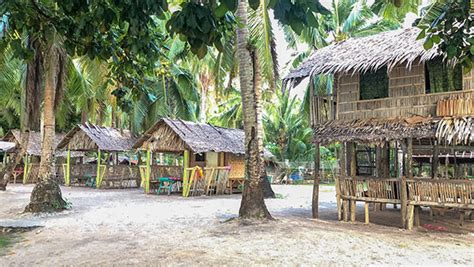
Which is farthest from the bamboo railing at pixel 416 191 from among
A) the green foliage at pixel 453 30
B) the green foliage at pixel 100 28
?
the green foliage at pixel 100 28

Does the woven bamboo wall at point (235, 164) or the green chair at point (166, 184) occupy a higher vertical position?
the woven bamboo wall at point (235, 164)

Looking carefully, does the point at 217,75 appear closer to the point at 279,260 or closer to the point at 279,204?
the point at 279,204

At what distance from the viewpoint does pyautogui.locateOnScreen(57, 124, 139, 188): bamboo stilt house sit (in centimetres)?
2211

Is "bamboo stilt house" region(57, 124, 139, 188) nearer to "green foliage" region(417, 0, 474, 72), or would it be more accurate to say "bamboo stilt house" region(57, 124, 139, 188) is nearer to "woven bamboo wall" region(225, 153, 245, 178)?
"woven bamboo wall" region(225, 153, 245, 178)

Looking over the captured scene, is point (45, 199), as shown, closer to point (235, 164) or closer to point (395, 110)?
point (395, 110)

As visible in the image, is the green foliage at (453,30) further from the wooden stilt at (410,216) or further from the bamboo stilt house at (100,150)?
the bamboo stilt house at (100,150)

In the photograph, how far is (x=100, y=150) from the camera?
2158 cm

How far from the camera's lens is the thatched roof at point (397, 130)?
9.43m

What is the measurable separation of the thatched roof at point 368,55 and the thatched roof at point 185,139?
677 cm

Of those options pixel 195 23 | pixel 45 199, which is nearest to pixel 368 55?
pixel 195 23

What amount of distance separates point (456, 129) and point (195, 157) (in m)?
12.8

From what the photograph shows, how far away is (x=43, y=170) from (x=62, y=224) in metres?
2.74

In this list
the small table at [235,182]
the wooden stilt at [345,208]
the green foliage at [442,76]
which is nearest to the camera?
the green foliage at [442,76]

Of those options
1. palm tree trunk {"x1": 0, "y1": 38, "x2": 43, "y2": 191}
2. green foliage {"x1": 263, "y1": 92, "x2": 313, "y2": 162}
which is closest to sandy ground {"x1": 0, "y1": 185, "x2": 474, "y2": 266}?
palm tree trunk {"x1": 0, "y1": 38, "x2": 43, "y2": 191}
